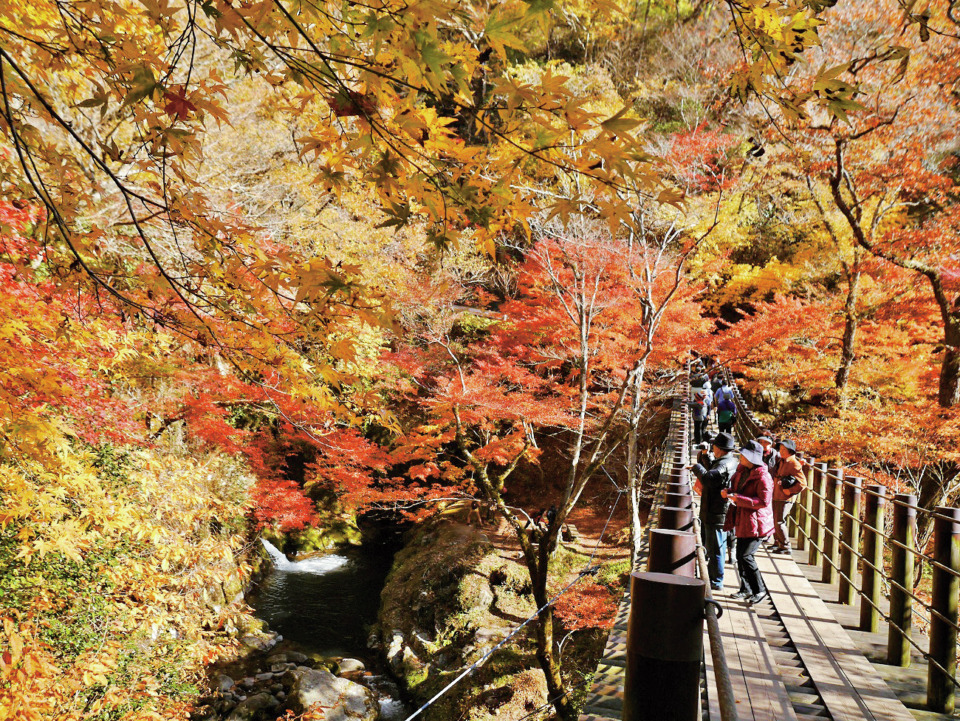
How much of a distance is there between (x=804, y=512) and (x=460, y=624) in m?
7.14

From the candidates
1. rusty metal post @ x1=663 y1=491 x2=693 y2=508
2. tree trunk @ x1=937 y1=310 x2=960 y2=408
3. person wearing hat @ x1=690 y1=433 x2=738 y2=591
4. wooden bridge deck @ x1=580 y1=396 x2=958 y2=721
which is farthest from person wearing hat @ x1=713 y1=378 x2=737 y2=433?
rusty metal post @ x1=663 y1=491 x2=693 y2=508

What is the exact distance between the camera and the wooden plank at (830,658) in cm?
321

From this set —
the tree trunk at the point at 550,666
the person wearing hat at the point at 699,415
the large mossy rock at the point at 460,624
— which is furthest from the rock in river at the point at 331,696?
the person wearing hat at the point at 699,415

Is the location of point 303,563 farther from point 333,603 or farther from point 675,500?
point 675,500

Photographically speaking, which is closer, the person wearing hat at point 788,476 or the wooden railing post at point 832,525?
the wooden railing post at point 832,525

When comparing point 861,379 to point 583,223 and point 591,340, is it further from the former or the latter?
point 583,223

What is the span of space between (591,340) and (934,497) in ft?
21.2

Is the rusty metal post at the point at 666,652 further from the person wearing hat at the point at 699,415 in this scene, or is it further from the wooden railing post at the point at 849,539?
the person wearing hat at the point at 699,415

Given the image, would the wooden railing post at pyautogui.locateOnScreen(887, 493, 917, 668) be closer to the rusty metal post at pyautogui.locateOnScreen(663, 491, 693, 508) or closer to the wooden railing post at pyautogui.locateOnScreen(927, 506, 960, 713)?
the wooden railing post at pyautogui.locateOnScreen(927, 506, 960, 713)

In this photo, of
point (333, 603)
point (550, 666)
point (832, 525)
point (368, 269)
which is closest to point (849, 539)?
point (832, 525)

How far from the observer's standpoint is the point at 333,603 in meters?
13.1

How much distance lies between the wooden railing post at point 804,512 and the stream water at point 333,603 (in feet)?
22.9

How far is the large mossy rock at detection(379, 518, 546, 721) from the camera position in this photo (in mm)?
9930

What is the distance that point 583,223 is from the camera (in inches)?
447
